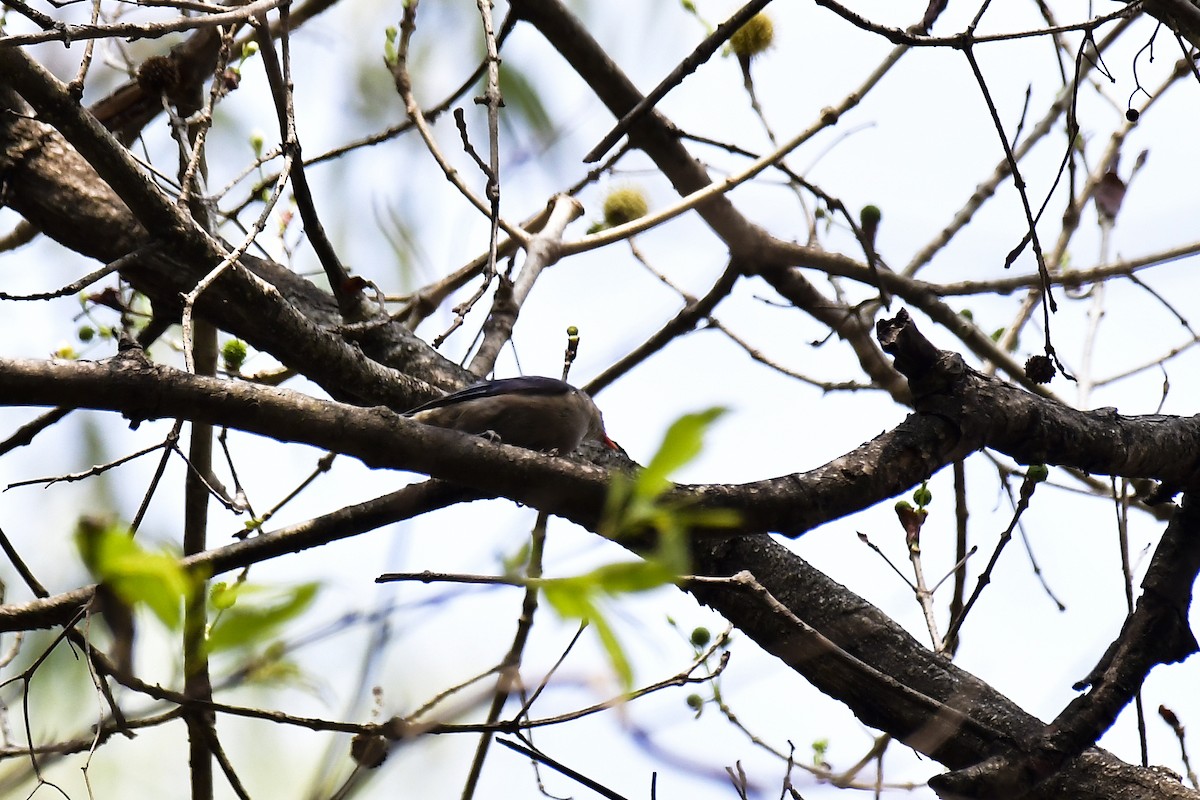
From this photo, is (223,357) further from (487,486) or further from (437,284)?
(487,486)

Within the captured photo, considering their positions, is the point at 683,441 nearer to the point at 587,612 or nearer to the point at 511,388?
the point at 587,612

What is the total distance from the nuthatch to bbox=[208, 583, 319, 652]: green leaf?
8.93 feet

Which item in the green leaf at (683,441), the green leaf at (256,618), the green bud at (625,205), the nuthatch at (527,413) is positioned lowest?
the green leaf at (256,618)

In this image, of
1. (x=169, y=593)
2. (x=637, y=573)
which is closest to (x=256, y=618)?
(x=169, y=593)

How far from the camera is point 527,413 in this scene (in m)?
3.86

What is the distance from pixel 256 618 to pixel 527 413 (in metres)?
2.96

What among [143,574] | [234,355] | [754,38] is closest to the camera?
[143,574]

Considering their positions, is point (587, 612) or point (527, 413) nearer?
point (587, 612)

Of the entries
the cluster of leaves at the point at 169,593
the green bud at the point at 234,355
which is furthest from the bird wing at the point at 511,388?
the cluster of leaves at the point at 169,593

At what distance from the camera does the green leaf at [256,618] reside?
88 cm

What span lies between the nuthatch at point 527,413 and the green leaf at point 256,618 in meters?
2.72

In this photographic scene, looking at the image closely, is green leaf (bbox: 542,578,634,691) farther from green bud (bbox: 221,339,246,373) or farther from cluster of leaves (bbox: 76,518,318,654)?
green bud (bbox: 221,339,246,373)

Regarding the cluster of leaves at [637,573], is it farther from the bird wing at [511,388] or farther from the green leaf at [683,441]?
the bird wing at [511,388]

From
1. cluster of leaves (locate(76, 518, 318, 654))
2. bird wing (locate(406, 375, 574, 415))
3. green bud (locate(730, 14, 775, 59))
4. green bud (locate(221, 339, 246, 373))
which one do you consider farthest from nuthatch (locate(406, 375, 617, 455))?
cluster of leaves (locate(76, 518, 318, 654))
